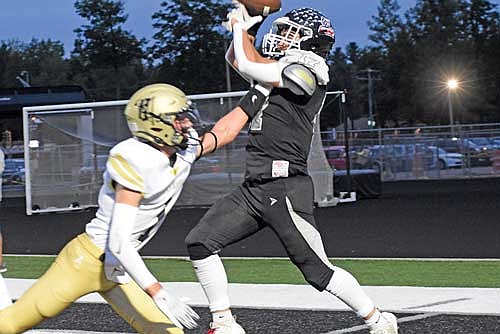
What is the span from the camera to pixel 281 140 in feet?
21.7

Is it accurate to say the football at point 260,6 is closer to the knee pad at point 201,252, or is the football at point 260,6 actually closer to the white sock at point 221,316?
the knee pad at point 201,252

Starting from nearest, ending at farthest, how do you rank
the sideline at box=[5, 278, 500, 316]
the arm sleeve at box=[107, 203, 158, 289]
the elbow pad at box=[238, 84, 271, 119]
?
the arm sleeve at box=[107, 203, 158, 289], the elbow pad at box=[238, 84, 271, 119], the sideline at box=[5, 278, 500, 316]

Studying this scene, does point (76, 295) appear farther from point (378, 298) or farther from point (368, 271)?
point (368, 271)

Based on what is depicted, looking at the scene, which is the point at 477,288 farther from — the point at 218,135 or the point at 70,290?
the point at 70,290

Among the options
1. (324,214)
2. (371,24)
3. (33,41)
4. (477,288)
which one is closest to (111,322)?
(477,288)

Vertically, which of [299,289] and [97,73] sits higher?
[97,73]

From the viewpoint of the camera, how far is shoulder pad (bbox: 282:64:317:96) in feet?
20.7

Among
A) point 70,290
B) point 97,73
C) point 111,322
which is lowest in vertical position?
point 111,322

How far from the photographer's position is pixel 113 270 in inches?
206

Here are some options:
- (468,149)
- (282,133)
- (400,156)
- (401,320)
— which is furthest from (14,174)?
(282,133)

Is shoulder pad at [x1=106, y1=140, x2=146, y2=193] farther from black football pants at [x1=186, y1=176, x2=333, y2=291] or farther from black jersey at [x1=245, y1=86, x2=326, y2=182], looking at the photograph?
black jersey at [x1=245, y1=86, x2=326, y2=182]

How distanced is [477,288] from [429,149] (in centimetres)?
2894

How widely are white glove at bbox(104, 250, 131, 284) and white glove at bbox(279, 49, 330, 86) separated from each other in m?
1.77

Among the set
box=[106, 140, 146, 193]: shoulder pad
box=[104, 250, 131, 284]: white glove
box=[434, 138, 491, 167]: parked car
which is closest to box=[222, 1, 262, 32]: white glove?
box=[106, 140, 146, 193]: shoulder pad
